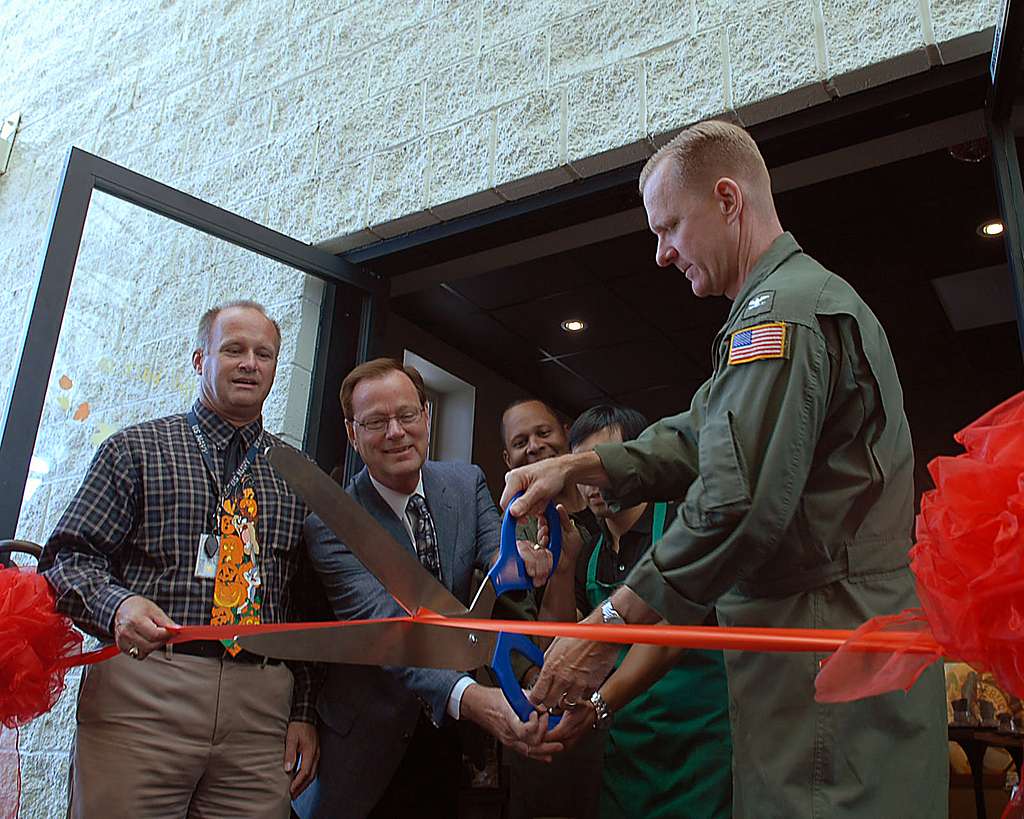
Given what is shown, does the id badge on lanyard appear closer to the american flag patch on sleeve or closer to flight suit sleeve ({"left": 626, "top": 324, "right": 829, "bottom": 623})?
flight suit sleeve ({"left": 626, "top": 324, "right": 829, "bottom": 623})

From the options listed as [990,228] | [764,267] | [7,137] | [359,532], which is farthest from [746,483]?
[7,137]

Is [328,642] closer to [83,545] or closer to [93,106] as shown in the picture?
[83,545]

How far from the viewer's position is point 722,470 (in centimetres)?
122

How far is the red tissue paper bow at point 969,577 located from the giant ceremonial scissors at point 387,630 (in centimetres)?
54

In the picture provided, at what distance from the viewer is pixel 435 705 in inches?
72.7

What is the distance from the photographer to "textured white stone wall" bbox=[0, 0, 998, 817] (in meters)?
2.31

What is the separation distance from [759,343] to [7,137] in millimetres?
4299

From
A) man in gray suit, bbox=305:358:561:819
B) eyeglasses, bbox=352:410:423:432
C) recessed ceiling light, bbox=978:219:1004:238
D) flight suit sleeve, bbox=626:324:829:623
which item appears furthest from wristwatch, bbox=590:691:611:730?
recessed ceiling light, bbox=978:219:1004:238

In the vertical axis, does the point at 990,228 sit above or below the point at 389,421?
above

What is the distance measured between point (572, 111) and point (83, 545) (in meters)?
1.69

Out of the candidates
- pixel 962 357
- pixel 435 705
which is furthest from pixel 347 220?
pixel 962 357

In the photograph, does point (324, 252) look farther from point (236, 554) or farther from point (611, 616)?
point (611, 616)

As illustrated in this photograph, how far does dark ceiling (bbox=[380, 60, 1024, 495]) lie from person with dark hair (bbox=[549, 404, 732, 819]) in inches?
51.5

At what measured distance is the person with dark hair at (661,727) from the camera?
5.64ft
